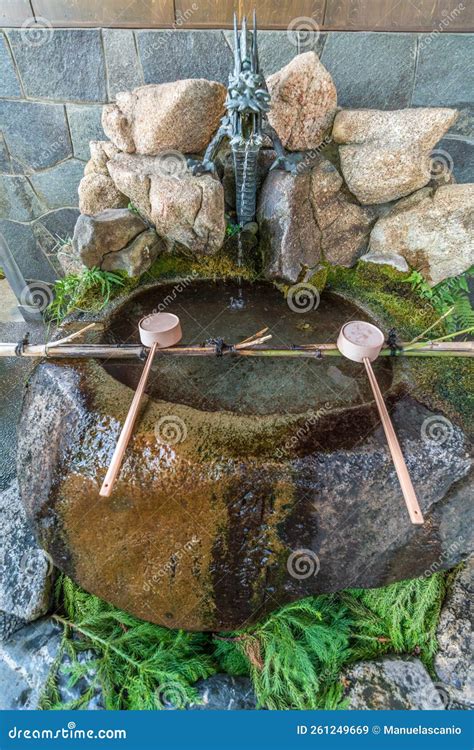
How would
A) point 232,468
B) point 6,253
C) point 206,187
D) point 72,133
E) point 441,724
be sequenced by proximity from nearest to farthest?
point 232,468 → point 441,724 → point 206,187 → point 72,133 → point 6,253

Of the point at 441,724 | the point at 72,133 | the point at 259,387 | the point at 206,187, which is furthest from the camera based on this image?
the point at 72,133

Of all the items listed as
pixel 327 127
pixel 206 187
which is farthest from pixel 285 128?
pixel 206 187

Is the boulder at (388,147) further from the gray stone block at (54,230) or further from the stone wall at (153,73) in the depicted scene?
the gray stone block at (54,230)

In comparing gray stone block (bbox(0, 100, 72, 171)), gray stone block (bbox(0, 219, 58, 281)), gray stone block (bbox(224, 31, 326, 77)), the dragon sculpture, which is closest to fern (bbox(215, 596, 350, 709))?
the dragon sculpture

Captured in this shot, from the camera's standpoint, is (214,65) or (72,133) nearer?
(214,65)

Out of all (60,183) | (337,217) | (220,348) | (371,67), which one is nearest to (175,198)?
(337,217)

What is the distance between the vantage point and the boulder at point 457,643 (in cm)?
221

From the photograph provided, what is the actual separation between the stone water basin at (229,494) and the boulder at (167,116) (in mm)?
1841

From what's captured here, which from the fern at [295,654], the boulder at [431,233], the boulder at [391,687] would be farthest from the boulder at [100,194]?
the boulder at [391,687]

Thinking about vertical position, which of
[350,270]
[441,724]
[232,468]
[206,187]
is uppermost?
[206,187]

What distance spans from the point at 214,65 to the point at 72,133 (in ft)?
4.92

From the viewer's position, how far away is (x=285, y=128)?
2898mm

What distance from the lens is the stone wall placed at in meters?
3.00

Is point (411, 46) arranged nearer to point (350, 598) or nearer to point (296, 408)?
point (296, 408)
